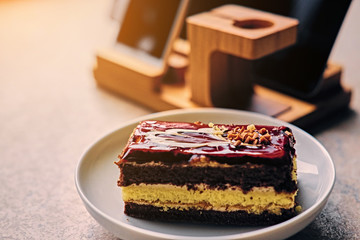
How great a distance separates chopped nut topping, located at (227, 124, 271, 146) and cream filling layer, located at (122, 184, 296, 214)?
3.2 inches

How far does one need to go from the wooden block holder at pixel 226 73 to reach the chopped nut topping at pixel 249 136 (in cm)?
25

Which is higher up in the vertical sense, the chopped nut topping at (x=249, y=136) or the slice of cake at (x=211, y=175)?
the chopped nut topping at (x=249, y=136)

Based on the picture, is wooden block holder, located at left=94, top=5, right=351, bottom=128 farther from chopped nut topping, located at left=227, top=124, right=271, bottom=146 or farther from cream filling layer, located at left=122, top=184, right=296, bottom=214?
cream filling layer, located at left=122, top=184, right=296, bottom=214

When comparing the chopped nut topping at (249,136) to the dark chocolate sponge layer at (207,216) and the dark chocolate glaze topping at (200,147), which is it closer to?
the dark chocolate glaze topping at (200,147)

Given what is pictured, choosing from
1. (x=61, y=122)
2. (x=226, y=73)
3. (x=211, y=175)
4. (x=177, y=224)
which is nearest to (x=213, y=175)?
(x=211, y=175)

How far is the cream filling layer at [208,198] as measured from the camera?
0.82 meters

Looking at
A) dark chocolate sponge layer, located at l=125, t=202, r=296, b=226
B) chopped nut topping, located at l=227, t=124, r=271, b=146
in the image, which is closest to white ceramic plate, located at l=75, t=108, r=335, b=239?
dark chocolate sponge layer, located at l=125, t=202, r=296, b=226

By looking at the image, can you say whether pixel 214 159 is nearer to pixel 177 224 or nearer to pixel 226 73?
pixel 177 224

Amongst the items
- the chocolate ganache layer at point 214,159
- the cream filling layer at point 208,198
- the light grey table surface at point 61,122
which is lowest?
the light grey table surface at point 61,122

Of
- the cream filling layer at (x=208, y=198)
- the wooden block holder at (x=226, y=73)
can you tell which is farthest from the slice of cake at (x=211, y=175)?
the wooden block holder at (x=226, y=73)

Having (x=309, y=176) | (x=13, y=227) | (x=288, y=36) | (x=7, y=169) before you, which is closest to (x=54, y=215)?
(x=13, y=227)

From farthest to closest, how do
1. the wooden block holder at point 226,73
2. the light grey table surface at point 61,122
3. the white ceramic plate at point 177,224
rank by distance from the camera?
the wooden block holder at point 226,73 → the light grey table surface at point 61,122 → the white ceramic plate at point 177,224

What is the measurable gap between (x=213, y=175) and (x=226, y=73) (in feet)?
1.55

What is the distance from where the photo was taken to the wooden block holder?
43.0 inches
